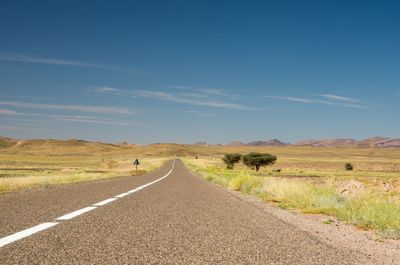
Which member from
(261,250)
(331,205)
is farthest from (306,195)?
(261,250)

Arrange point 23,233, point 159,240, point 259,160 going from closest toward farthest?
point 159,240, point 23,233, point 259,160

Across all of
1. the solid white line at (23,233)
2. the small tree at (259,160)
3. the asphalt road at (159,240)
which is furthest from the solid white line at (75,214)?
the small tree at (259,160)

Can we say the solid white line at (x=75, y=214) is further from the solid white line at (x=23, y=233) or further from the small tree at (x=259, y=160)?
the small tree at (x=259, y=160)

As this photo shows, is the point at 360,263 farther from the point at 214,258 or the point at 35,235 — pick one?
the point at 35,235

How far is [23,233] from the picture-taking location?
731 centimetres

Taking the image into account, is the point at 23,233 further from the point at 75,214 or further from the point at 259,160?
the point at 259,160

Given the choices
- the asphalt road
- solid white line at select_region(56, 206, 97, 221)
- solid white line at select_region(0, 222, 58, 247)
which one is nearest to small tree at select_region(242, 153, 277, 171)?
solid white line at select_region(56, 206, 97, 221)

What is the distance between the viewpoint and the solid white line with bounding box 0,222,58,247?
6.53 meters

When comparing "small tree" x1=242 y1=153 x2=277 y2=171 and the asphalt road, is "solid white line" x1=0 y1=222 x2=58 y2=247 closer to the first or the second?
the asphalt road

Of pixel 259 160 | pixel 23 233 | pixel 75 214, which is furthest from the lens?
pixel 259 160

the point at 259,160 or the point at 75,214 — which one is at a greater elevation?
the point at 259,160

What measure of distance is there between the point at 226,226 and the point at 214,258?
3138mm

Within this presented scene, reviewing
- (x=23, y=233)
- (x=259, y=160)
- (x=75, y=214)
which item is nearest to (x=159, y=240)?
(x=23, y=233)

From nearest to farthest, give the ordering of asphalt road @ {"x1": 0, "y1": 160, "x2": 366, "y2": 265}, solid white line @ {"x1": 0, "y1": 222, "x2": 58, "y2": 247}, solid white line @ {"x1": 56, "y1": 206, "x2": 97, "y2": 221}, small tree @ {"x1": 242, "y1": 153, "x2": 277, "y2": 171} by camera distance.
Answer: asphalt road @ {"x1": 0, "y1": 160, "x2": 366, "y2": 265}, solid white line @ {"x1": 0, "y1": 222, "x2": 58, "y2": 247}, solid white line @ {"x1": 56, "y1": 206, "x2": 97, "y2": 221}, small tree @ {"x1": 242, "y1": 153, "x2": 277, "y2": 171}
